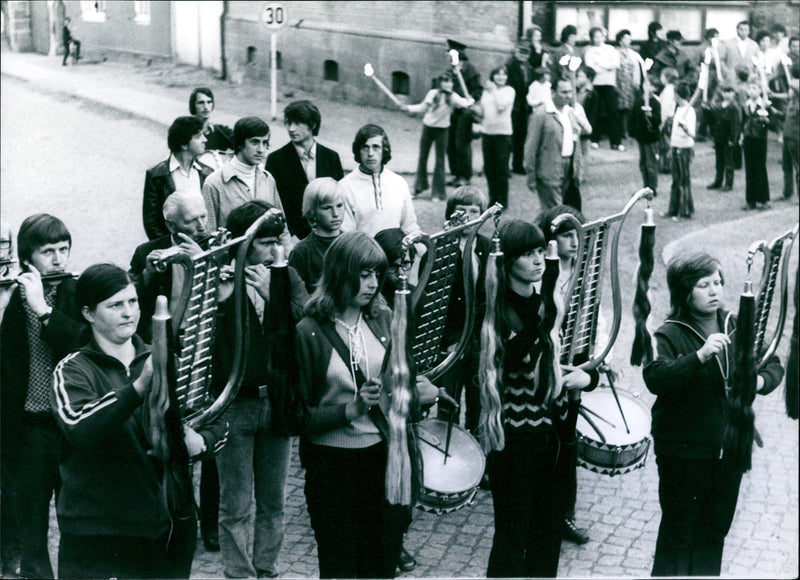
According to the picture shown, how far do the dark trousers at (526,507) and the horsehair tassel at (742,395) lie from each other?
73 centimetres

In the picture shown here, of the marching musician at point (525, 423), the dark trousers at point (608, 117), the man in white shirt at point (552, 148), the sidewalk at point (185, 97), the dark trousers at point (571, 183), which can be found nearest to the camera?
the marching musician at point (525, 423)

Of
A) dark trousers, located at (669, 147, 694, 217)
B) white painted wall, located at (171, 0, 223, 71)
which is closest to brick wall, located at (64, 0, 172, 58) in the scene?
white painted wall, located at (171, 0, 223, 71)

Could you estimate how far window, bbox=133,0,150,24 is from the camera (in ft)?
58.8

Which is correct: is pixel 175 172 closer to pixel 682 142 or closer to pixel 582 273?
pixel 582 273

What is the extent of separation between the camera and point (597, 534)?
23.3 ft

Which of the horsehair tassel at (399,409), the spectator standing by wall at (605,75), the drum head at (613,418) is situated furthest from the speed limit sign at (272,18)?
the horsehair tassel at (399,409)

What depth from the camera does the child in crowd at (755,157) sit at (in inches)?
630

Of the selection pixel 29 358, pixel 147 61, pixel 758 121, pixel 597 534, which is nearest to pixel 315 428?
pixel 29 358

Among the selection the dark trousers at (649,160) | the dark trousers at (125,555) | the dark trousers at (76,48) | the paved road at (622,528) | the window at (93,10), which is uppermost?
the window at (93,10)

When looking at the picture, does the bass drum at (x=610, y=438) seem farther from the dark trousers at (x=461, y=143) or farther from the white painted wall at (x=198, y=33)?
the white painted wall at (x=198, y=33)

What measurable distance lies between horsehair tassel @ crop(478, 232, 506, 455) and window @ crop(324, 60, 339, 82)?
1844cm

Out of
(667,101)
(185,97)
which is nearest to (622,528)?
(667,101)

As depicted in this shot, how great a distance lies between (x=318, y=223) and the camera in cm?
697

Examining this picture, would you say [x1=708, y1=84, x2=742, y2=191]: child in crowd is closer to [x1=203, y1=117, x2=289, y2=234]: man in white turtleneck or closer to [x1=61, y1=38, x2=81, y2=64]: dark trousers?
[x1=61, y1=38, x2=81, y2=64]: dark trousers
